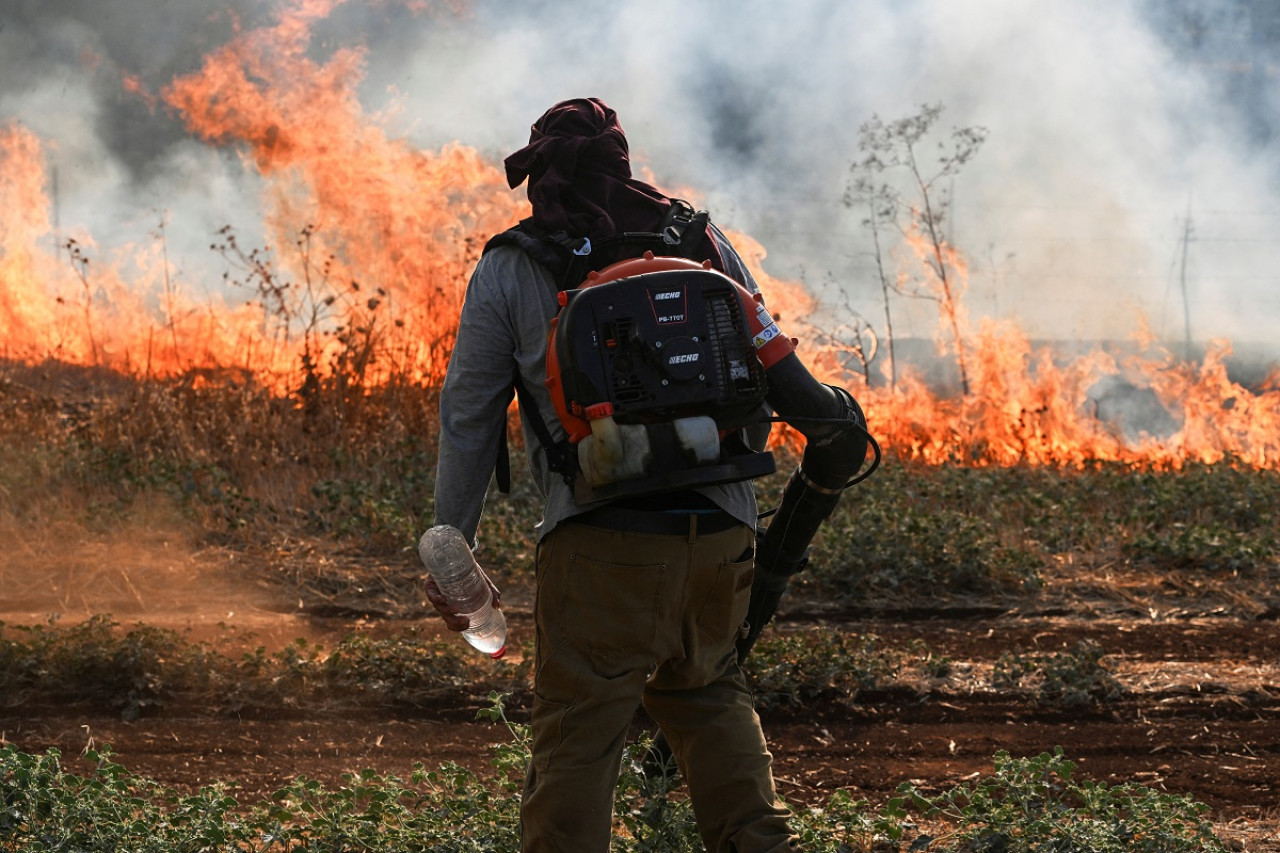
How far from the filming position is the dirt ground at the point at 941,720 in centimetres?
460

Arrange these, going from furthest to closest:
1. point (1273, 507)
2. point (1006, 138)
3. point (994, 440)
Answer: point (1006, 138) < point (994, 440) < point (1273, 507)

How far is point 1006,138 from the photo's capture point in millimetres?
16625

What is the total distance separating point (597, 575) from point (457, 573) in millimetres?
317

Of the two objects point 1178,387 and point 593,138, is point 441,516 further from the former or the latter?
point 1178,387

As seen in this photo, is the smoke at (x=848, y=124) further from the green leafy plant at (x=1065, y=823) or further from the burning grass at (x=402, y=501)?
the green leafy plant at (x=1065, y=823)

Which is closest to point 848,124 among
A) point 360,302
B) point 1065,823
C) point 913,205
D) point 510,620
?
point 913,205

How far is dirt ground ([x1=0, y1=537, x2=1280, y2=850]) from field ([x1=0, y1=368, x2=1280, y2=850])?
0.6 inches

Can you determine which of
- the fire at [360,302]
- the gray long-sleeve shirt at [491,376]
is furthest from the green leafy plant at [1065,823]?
the fire at [360,302]

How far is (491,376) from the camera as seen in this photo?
2.88m

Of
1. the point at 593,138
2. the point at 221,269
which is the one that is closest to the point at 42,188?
the point at 221,269

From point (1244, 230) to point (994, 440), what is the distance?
8.63 metres

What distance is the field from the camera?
481cm

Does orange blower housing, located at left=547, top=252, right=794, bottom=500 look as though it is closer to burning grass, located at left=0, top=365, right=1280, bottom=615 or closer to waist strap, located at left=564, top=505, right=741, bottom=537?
waist strap, located at left=564, top=505, right=741, bottom=537

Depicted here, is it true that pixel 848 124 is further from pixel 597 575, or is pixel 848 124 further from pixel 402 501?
pixel 597 575
